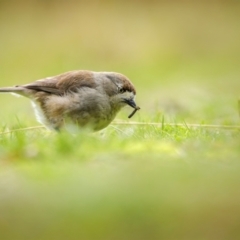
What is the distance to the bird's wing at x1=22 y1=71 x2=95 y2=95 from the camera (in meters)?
8.38

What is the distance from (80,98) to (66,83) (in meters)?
0.31

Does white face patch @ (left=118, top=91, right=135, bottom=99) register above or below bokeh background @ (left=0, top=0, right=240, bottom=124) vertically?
above

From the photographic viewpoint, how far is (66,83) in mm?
8438

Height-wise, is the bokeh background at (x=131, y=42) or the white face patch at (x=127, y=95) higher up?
the white face patch at (x=127, y=95)

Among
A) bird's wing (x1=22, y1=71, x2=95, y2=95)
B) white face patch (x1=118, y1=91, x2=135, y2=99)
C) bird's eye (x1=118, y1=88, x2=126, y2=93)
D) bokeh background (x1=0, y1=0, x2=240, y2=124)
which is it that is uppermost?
bird's wing (x1=22, y1=71, x2=95, y2=95)

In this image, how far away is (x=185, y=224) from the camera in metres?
5.48

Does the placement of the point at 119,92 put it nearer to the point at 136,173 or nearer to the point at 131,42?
the point at 136,173

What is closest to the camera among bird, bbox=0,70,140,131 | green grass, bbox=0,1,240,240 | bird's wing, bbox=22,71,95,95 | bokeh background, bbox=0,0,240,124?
green grass, bbox=0,1,240,240

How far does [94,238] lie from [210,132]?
11.1ft

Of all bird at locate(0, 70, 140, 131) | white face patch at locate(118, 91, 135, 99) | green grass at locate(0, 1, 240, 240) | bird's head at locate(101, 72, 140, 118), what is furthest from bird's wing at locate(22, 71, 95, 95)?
green grass at locate(0, 1, 240, 240)

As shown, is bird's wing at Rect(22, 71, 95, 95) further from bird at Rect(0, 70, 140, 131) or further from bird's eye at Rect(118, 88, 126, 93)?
bird's eye at Rect(118, 88, 126, 93)

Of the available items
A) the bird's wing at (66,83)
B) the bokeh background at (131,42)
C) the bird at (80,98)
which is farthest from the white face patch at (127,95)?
the bokeh background at (131,42)

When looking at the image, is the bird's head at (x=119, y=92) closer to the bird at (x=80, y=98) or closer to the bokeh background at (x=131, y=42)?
the bird at (x=80, y=98)

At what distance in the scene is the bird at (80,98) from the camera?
819cm
